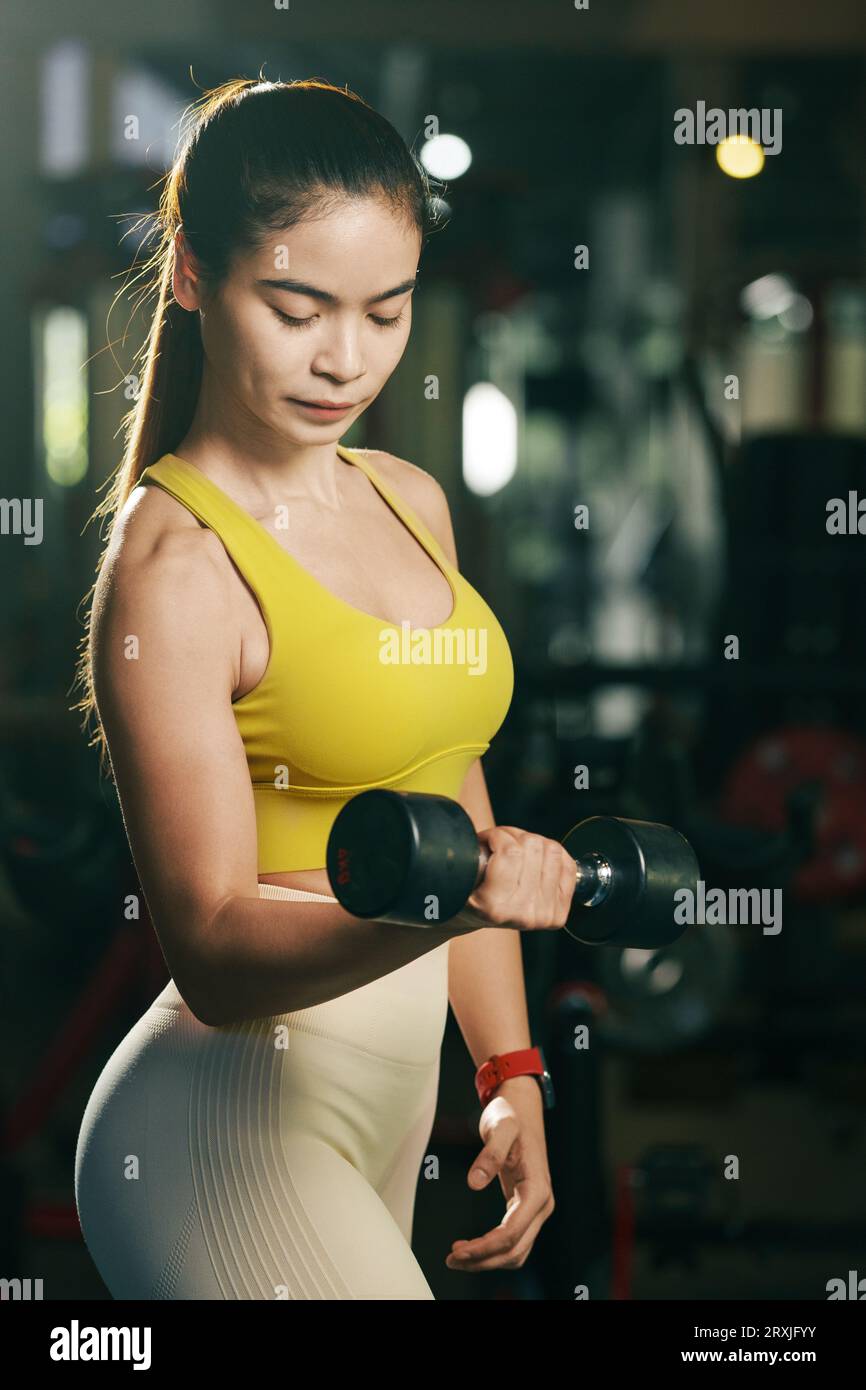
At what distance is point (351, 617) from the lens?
3.49ft

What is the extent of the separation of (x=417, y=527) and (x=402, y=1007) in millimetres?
389

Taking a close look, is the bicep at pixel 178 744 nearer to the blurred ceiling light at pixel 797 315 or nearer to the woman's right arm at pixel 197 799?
the woman's right arm at pixel 197 799

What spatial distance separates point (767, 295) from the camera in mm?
5211

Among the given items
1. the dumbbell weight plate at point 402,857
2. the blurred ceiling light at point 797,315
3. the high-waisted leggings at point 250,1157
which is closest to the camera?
the dumbbell weight plate at point 402,857

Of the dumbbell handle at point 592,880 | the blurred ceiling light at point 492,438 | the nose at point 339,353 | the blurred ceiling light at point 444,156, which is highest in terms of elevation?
the blurred ceiling light at point 492,438

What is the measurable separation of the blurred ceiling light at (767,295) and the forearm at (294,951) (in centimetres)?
431

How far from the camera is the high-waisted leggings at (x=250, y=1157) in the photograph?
3.36 feet

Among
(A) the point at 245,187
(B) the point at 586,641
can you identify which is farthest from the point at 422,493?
(B) the point at 586,641

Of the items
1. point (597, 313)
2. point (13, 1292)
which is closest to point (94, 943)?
point (13, 1292)

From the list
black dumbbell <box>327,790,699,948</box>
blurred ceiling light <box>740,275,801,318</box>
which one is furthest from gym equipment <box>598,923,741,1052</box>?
blurred ceiling light <box>740,275,801,318</box>

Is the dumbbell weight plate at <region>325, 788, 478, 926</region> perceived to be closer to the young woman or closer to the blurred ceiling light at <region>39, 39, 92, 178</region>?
the young woman

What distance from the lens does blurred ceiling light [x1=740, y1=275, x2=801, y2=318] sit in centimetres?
501

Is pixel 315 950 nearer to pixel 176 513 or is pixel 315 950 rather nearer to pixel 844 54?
pixel 176 513

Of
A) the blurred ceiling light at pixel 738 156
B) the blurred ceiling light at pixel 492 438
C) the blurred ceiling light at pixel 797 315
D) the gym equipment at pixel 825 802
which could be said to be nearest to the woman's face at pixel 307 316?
the blurred ceiling light at pixel 738 156
